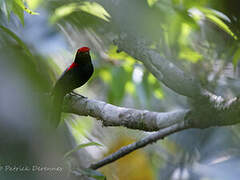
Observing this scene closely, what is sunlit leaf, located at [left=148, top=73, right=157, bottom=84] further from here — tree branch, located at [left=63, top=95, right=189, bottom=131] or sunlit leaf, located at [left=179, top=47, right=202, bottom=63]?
tree branch, located at [left=63, top=95, right=189, bottom=131]

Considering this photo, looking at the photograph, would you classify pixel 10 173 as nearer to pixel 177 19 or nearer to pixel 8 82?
pixel 8 82

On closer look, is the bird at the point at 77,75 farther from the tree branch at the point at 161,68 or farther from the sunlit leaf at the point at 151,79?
the sunlit leaf at the point at 151,79

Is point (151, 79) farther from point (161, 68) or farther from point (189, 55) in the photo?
point (161, 68)

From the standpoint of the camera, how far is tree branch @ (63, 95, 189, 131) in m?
1.58

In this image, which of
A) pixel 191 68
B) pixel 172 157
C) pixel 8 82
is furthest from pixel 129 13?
pixel 172 157

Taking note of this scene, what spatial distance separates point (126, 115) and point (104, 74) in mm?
1598

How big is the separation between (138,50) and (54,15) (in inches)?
22.9

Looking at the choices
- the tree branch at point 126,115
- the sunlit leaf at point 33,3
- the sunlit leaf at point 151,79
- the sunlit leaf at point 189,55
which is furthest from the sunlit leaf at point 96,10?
the sunlit leaf at point 189,55

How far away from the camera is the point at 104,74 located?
10.8ft

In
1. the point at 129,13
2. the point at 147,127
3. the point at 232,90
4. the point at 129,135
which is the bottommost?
the point at 129,135

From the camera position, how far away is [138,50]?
59.6 inches

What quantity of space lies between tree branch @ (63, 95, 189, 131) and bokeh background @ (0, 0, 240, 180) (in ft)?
0.33

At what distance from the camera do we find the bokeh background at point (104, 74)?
0.76m

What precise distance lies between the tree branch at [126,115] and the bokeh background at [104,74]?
3.9 inches
